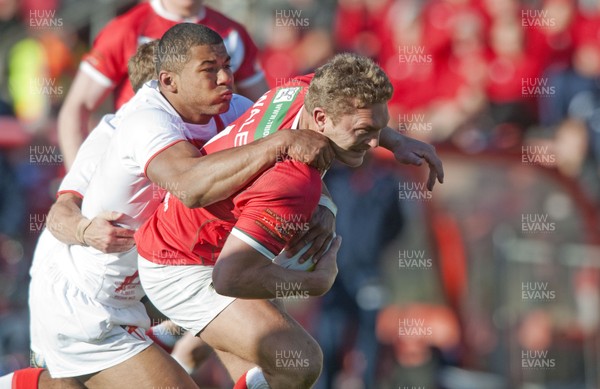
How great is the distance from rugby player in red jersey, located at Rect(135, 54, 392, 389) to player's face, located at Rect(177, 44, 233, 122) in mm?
158

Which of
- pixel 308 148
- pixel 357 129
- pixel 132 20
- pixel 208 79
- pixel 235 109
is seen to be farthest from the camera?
pixel 132 20

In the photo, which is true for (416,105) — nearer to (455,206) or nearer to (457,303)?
(455,206)

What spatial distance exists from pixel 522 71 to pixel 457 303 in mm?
2069

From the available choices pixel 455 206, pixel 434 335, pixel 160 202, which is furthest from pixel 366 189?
pixel 160 202

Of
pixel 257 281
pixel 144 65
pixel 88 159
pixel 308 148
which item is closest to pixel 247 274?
pixel 257 281

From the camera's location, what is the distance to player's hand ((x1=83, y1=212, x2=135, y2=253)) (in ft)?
16.8

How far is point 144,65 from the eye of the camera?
5691 mm

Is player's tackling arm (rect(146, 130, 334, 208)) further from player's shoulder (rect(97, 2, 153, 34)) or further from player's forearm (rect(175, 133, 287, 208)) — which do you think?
player's shoulder (rect(97, 2, 153, 34))

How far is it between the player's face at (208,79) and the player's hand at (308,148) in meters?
0.59

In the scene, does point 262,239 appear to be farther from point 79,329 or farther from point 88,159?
point 88,159

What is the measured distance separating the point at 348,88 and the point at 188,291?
3.82 ft

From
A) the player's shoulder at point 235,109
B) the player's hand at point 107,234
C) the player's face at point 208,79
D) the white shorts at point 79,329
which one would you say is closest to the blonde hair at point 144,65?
the player's shoulder at point 235,109

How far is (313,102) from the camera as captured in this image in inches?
182

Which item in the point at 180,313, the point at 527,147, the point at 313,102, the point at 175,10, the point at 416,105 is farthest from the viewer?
the point at 416,105
